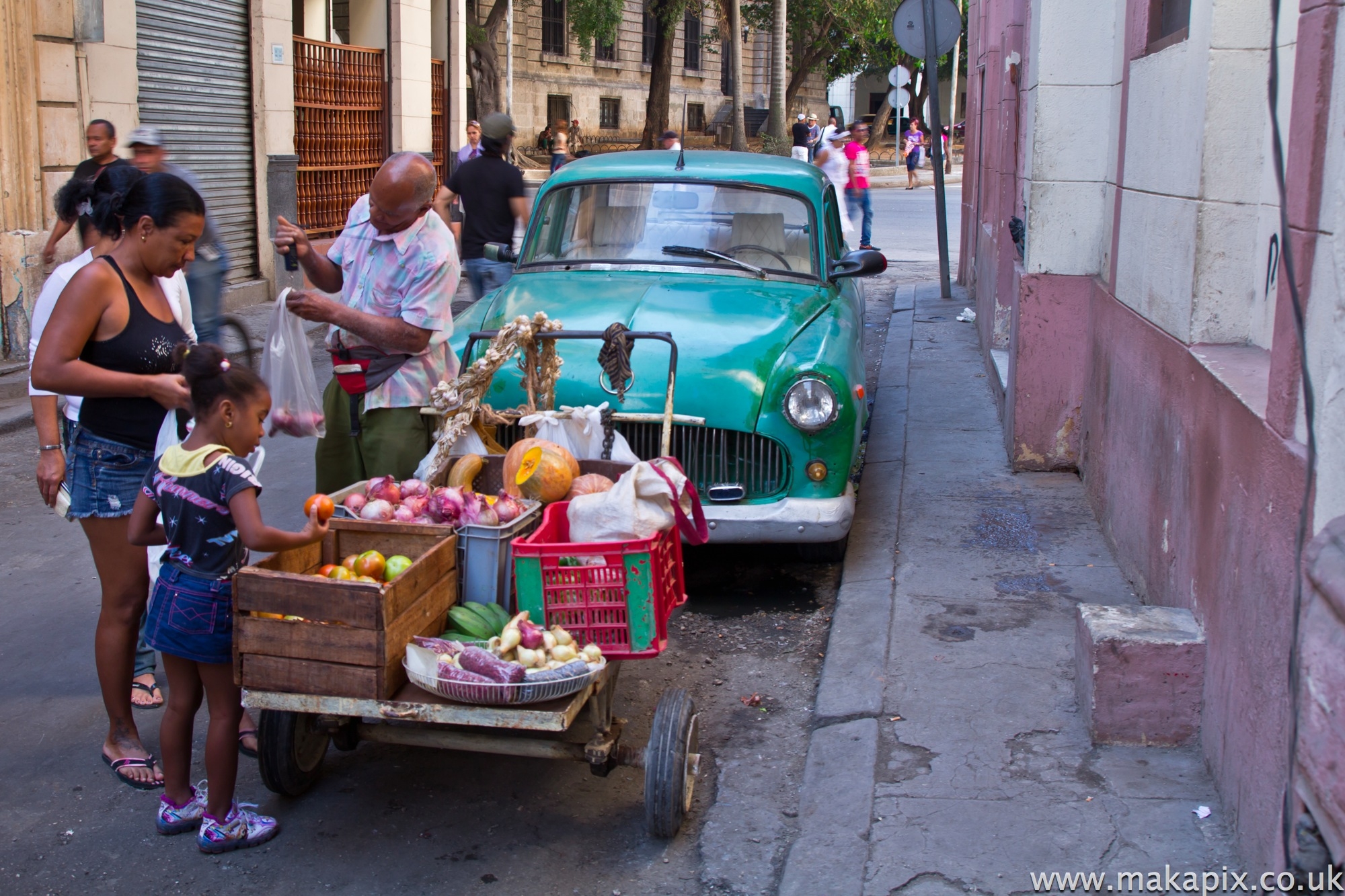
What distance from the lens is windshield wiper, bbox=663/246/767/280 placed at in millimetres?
6504

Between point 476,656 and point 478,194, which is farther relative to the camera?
point 478,194

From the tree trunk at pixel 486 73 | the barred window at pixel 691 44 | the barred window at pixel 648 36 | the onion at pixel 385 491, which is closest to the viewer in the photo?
the onion at pixel 385 491

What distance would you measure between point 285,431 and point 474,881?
1.71 meters

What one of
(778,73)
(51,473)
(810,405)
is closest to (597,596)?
(51,473)

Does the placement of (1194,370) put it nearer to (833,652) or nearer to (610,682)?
(833,652)

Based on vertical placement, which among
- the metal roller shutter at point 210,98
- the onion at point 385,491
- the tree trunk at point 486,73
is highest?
the tree trunk at point 486,73

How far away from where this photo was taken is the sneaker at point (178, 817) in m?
3.59

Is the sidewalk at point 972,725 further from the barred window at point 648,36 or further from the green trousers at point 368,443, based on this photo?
the barred window at point 648,36

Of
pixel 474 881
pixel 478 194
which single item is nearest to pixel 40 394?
pixel 474 881

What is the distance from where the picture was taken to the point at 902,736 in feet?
13.3

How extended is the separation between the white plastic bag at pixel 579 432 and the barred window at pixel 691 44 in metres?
46.3

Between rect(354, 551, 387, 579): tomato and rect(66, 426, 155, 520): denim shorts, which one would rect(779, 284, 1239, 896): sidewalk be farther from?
rect(66, 426, 155, 520): denim shorts

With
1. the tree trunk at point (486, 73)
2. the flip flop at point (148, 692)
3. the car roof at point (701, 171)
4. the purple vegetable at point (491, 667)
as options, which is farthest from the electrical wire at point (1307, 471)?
the tree trunk at point (486, 73)

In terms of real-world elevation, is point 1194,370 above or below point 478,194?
below
